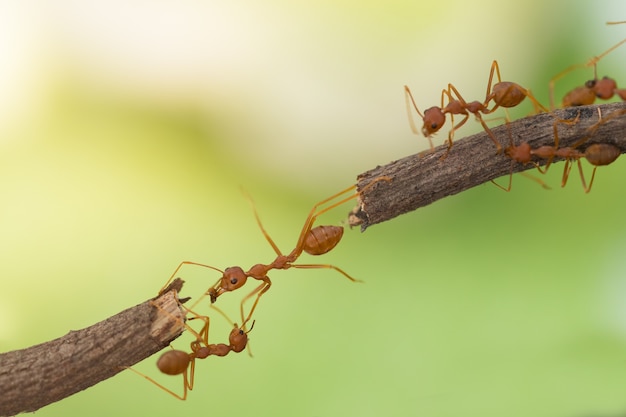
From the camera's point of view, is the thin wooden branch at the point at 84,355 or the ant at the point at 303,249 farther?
the ant at the point at 303,249

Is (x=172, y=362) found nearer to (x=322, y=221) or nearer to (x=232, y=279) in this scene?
(x=232, y=279)

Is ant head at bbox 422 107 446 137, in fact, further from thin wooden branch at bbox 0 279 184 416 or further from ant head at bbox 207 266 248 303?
thin wooden branch at bbox 0 279 184 416

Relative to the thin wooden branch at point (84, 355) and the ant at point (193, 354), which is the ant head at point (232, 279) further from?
the thin wooden branch at point (84, 355)

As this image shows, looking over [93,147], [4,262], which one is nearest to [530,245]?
[93,147]

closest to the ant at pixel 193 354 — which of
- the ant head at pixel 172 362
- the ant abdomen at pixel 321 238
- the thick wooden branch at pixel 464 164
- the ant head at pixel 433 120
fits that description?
the ant head at pixel 172 362

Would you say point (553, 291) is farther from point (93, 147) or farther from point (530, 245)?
point (93, 147)

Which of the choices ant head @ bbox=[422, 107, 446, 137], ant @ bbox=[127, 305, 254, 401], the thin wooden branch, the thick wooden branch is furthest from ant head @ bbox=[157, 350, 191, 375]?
ant head @ bbox=[422, 107, 446, 137]
